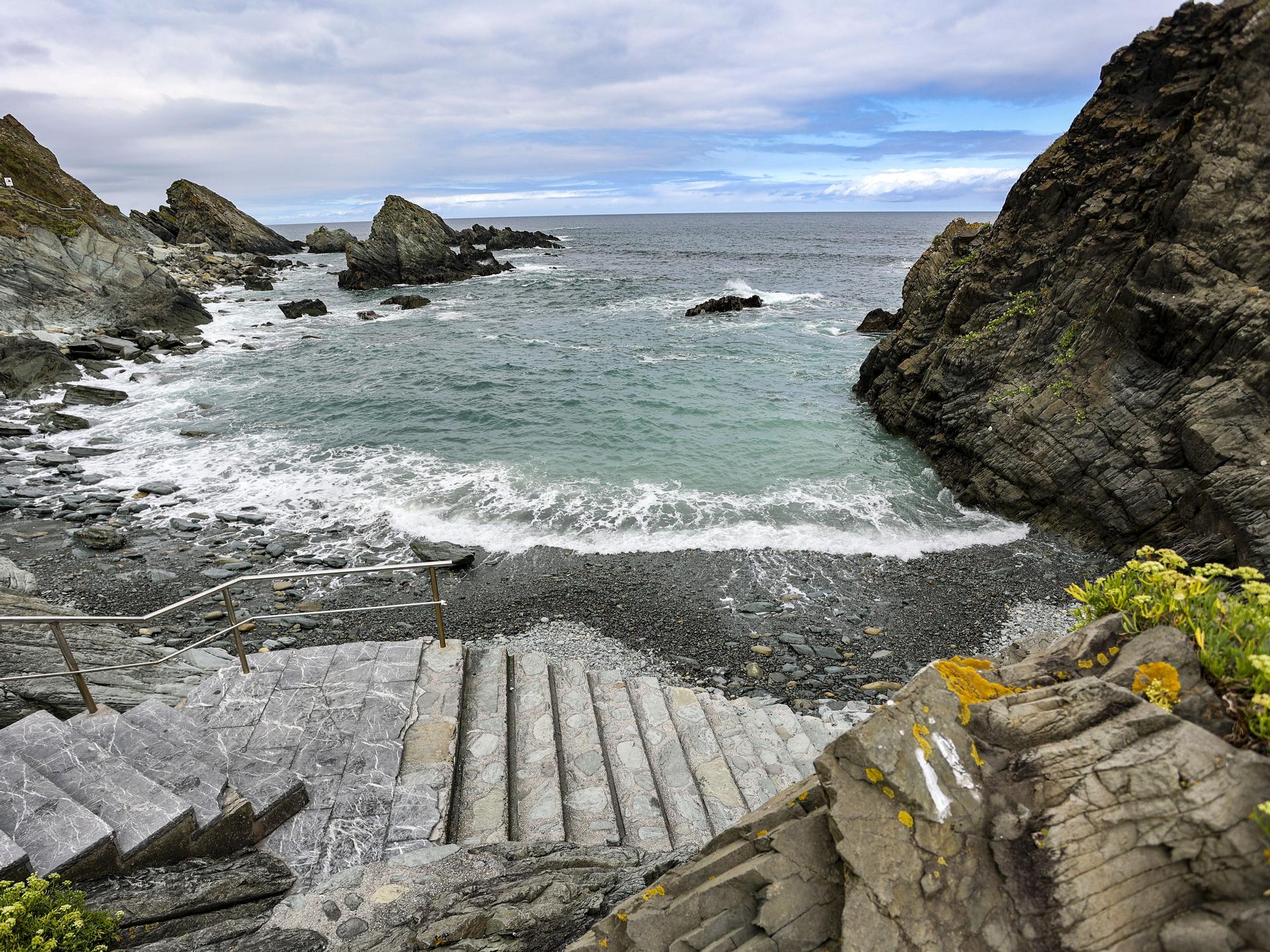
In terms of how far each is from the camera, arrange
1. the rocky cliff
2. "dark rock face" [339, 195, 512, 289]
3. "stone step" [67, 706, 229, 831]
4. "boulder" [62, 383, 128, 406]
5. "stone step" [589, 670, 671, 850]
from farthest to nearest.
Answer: "dark rock face" [339, 195, 512, 289]
the rocky cliff
"boulder" [62, 383, 128, 406]
"stone step" [589, 670, 671, 850]
"stone step" [67, 706, 229, 831]

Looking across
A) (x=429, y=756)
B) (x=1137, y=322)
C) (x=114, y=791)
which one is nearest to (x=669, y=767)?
(x=429, y=756)

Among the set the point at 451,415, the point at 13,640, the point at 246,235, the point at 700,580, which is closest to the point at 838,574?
the point at 700,580

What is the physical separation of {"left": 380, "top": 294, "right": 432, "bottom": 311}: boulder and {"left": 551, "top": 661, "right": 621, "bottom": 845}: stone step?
53.8m

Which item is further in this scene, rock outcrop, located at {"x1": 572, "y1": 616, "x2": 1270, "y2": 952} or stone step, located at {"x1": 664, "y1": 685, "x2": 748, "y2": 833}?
stone step, located at {"x1": 664, "y1": 685, "x2": 748, "y2": 833}

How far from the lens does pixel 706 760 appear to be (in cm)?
911

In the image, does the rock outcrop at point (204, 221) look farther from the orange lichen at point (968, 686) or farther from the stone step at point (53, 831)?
the orange lichen at point (968, 686)

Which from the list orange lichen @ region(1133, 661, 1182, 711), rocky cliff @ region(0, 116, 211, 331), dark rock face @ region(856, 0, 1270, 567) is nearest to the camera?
orange lichen @ region(1133, 661, 1182, 711)

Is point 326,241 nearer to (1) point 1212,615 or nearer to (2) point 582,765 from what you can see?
(2) point 582,765

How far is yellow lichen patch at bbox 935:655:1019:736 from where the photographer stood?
4.52m

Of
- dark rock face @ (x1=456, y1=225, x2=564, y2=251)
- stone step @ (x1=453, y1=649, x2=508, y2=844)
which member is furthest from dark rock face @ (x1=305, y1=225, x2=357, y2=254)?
stone step @ (x1=453, y1=649, x2=508, y2=844)

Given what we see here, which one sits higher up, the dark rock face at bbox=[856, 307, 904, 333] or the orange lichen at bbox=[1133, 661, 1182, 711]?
the dark rock face at bbox=[856, 307, 904, 333]

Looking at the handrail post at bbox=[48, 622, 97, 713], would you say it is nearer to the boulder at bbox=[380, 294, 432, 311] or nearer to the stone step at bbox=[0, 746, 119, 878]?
the stone step at bbox=[0, 746, 119, 878]

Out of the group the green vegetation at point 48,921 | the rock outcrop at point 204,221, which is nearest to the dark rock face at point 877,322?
the green vegetation at point 48,921

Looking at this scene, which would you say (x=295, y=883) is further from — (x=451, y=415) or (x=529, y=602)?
(x=451, y=415)
